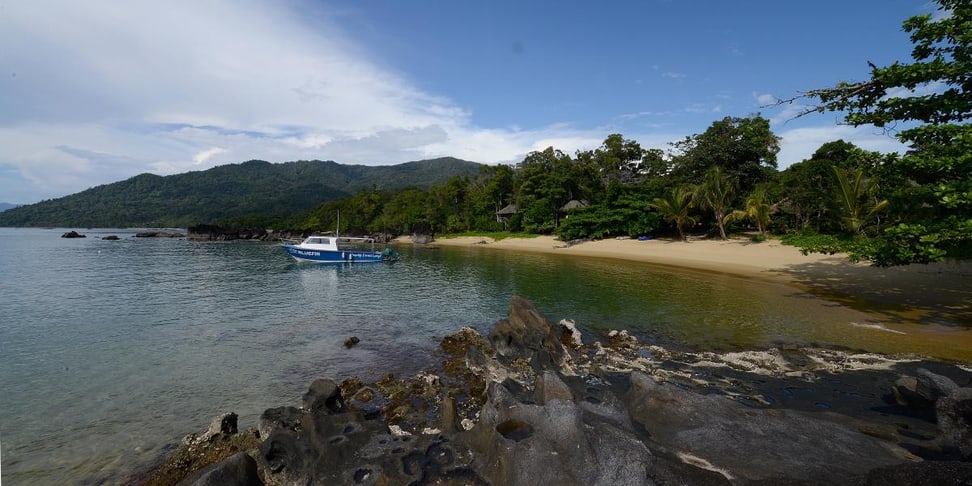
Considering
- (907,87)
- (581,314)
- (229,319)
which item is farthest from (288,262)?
(907,87)

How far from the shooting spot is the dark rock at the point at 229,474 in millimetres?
5320

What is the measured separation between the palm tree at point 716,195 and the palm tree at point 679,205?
3.43 feet

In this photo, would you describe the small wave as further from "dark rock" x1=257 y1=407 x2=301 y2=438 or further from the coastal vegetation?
"dark rock" x1=257 y1=407 x2=301 y2=438

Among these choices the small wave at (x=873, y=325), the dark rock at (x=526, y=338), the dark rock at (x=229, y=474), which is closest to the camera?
the dark rock at (x=229, y=474)

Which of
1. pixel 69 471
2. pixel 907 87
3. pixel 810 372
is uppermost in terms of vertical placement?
pixel 907 87

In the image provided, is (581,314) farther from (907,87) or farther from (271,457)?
(271,457)

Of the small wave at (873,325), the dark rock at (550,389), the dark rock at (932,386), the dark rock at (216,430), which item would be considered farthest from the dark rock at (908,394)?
the dark rock at (216,430)

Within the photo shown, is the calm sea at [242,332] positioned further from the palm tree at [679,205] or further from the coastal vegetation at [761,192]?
the palm tree at [679,205]

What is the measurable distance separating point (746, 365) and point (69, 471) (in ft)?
51.9

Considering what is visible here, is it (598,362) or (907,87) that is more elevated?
(907,87)

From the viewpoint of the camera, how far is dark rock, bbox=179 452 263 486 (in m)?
5.32

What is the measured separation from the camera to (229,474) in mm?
5492

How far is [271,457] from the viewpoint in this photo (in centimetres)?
626

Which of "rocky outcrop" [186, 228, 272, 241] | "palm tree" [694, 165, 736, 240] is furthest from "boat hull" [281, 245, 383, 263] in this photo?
"rocky outcrop" [186, 228, 272, 241]
